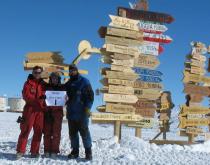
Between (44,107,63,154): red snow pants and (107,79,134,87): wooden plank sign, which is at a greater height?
(107,79,134,87): wooden plank sign

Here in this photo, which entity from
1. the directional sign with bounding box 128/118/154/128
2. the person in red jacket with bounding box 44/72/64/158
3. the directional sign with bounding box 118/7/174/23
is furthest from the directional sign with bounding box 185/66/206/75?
the person in red jacket with bounding box 44/72/64/158

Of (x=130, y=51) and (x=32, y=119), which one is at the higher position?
(x=130, y=51)

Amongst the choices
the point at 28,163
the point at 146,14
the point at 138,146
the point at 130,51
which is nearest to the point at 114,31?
the point at 130,51

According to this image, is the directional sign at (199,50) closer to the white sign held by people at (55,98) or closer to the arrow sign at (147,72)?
the arrow sign at (147,72)

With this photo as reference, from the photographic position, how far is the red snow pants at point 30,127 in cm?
914

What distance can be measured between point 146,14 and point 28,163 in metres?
7.24

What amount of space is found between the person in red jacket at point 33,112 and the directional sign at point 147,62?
5.09 m

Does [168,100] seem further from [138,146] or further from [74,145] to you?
[74,145]

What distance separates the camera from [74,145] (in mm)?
9352

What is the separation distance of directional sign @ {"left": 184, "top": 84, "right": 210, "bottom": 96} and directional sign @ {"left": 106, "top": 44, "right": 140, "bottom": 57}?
2.15 metres

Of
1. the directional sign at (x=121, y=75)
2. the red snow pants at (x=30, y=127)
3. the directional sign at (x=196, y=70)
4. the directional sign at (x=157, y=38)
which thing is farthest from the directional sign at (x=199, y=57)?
the red snow pants at (x=30, y=127)

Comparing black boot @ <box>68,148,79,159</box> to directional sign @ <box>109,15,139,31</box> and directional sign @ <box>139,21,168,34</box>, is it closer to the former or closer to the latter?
directional sign @ <box>109,15,139,31</box>

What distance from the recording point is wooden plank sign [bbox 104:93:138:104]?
1271 centimetres

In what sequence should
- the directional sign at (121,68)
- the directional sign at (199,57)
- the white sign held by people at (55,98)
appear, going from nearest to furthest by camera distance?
the white sign held by people at (55,98)
the directional sign at (121,68)
the directional sign at (199,57)
